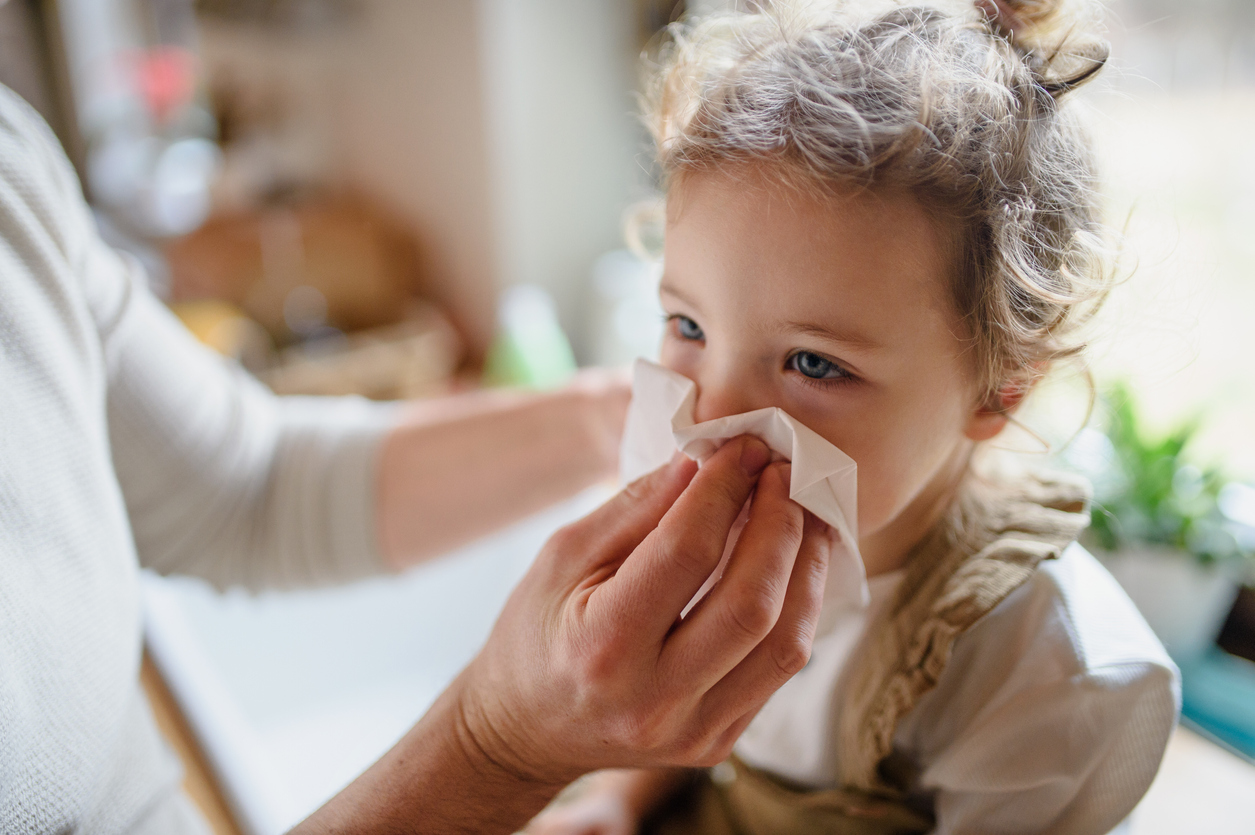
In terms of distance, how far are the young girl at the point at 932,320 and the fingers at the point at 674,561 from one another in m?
0.09

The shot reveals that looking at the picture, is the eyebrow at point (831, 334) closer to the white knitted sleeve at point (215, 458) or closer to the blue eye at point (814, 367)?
the blue eye at point (814, 367)

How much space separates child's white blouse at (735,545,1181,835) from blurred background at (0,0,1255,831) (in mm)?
144

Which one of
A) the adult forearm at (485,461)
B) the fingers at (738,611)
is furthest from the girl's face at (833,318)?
the adult forearm at (485,461)

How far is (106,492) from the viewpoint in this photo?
63 centimetres

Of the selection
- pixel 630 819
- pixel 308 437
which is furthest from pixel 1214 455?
pixel 308 437

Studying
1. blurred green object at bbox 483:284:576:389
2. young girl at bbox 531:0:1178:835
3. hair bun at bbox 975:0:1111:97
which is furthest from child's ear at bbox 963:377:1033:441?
blurred green object at bbox 483:284:576:389

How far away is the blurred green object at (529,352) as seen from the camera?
1905 millimetres

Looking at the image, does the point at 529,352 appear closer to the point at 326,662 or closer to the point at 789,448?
the point at 326,662

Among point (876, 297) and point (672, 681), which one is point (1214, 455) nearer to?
point (876, 297)

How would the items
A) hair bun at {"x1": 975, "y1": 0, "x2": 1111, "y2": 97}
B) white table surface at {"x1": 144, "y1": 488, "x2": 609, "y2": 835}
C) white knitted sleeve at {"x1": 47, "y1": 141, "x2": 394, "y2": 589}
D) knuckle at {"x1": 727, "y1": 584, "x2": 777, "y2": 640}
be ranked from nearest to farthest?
knuckle at {"x1": 727, "y1": 584, "x2": 777, "y2": 640} < hair bun at {"x1": 975, "y1": 0, "x2": 1111, "y2": 97} < white knitted sleeve at {"x1": 47, "y1": 141, "x2": 394, "y2": 589} < white table surface at {"x1": 144, "y1": 488, "x2": 609, "y2": 835}

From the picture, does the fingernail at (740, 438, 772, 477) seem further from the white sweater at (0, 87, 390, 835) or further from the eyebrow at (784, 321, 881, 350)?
the white sweater at (0, 87, 390, 835)

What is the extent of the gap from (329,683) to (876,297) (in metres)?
1.12

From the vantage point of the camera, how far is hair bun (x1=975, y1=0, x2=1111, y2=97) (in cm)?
54

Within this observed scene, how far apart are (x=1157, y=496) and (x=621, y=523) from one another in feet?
2.21
